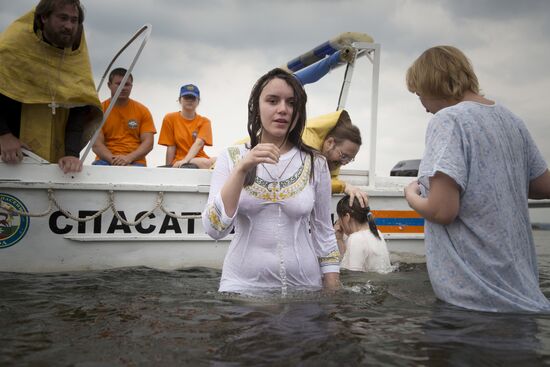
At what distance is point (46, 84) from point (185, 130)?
252 centimetres

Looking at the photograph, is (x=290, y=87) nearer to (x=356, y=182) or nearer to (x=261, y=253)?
(x=261, y=253)

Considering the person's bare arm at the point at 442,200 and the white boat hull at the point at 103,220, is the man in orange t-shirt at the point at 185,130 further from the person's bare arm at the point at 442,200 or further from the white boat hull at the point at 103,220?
the person's bare arm at the point at 442,200

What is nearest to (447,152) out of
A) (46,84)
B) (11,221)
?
(46,84)

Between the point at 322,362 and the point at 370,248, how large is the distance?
3.02 meters

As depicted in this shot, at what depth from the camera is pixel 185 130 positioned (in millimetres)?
7035

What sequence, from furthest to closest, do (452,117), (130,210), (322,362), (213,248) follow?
(213,248), (130,210), (452,117), (322,362)

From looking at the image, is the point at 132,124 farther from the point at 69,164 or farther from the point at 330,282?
the point at 330,282

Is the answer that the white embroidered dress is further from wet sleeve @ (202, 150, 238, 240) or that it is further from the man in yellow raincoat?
the man in yellow raincoat

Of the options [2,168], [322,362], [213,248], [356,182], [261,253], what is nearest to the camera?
[322,362]

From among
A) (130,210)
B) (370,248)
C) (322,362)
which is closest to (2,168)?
(130,210)

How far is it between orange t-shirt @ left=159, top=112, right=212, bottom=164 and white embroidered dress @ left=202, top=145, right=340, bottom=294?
4422mm

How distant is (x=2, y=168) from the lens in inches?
183

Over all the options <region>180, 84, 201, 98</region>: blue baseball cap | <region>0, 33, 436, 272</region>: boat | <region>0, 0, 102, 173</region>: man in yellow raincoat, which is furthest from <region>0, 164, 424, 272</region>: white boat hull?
<region>180, 84, 201, 98</region>: blue baseball cap

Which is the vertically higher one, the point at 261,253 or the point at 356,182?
the point at 356,182
